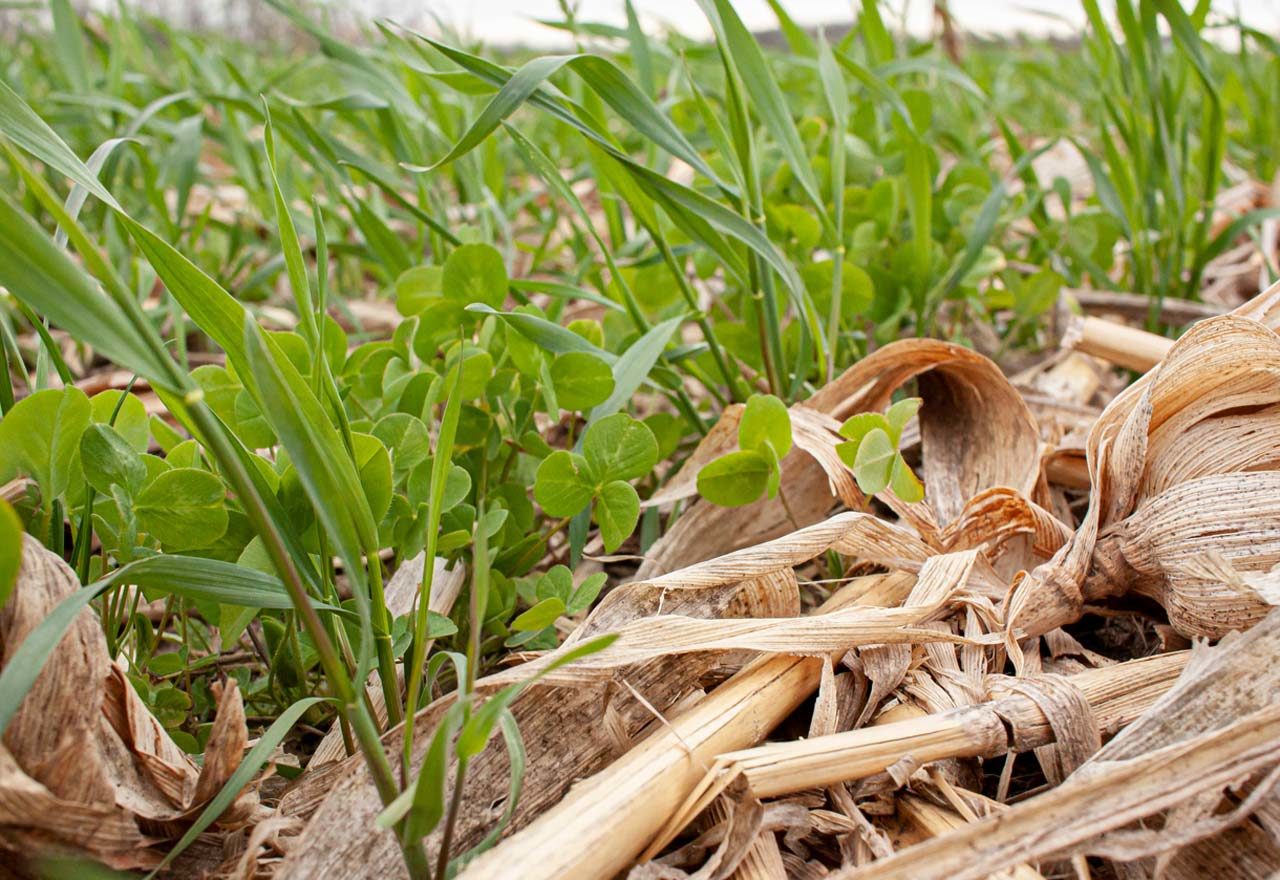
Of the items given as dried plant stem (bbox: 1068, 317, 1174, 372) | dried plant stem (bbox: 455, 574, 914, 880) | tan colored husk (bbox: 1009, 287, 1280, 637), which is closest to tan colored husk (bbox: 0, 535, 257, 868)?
dried plant stem (bbox: 455, 574, 914, 880)

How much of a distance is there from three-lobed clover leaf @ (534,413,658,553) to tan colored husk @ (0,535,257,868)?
1.14 ft

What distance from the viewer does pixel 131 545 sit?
0.77 meters

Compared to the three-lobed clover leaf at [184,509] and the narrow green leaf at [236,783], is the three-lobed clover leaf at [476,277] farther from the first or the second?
the narrow green leaf at [236,783]

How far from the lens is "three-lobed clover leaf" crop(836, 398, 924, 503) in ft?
3.09

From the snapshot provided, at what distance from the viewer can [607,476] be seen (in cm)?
97

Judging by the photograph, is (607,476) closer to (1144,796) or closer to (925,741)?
(925,741)

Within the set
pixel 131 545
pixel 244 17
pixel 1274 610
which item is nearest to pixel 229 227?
pixel 131 545

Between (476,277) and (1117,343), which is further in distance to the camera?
(1117,343)

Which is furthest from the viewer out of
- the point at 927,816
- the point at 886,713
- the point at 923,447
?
the point at 923,447

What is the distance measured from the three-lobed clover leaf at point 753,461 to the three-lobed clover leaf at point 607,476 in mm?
64

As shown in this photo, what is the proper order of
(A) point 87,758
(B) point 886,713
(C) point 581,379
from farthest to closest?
1. (C) point 581,379
2. (B) point 886,713
3. (A) point 87,758

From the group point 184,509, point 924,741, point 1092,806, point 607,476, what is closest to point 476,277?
point 607,476

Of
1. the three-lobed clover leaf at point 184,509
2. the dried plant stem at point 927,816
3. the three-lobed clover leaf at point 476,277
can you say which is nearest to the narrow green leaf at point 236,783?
the three-lobed clover leaf at point 184,509

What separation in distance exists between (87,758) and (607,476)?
48 centimetres
